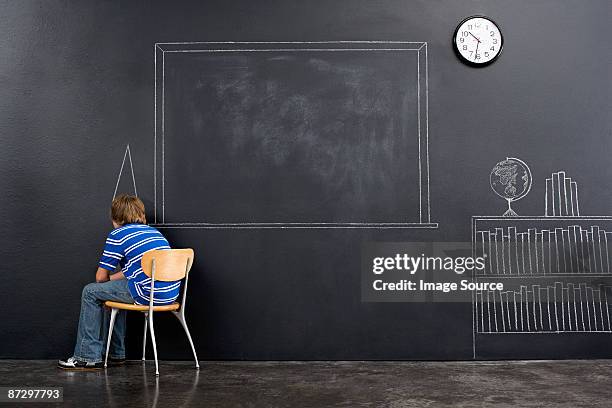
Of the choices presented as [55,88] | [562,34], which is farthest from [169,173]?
[562,34]

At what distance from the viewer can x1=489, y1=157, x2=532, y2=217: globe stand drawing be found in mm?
4363

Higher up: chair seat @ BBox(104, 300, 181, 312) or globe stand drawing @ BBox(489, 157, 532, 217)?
globe stand drawing @ BBox(489, 157, 532, 217)

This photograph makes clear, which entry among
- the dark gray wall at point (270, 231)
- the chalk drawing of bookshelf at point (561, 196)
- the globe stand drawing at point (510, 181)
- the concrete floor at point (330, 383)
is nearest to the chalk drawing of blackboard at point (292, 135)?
the dark gray wall at point (270, 231)

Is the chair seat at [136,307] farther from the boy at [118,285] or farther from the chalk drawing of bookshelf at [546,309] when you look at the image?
the chalk drawing of bookshelf at [546,309]

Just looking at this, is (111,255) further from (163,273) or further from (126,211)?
(163,273)

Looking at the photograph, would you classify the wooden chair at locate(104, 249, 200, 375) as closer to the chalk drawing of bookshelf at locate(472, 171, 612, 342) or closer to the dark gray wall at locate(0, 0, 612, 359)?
the dark gray wall at locate(0, 0, 612, 359)

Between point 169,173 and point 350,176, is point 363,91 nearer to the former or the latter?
point 350,176

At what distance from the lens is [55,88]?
4.44 metres

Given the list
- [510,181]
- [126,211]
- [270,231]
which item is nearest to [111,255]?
[126,211]

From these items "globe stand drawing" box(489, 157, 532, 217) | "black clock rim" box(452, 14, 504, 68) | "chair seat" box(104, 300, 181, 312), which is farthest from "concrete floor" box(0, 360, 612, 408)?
"black clock rim" box(452, 14, 504, 68)

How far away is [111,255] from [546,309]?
9.01ft

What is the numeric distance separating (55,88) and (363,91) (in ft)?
6.66

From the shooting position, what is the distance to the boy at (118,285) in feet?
12.9

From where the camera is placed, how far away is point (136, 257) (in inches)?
156
